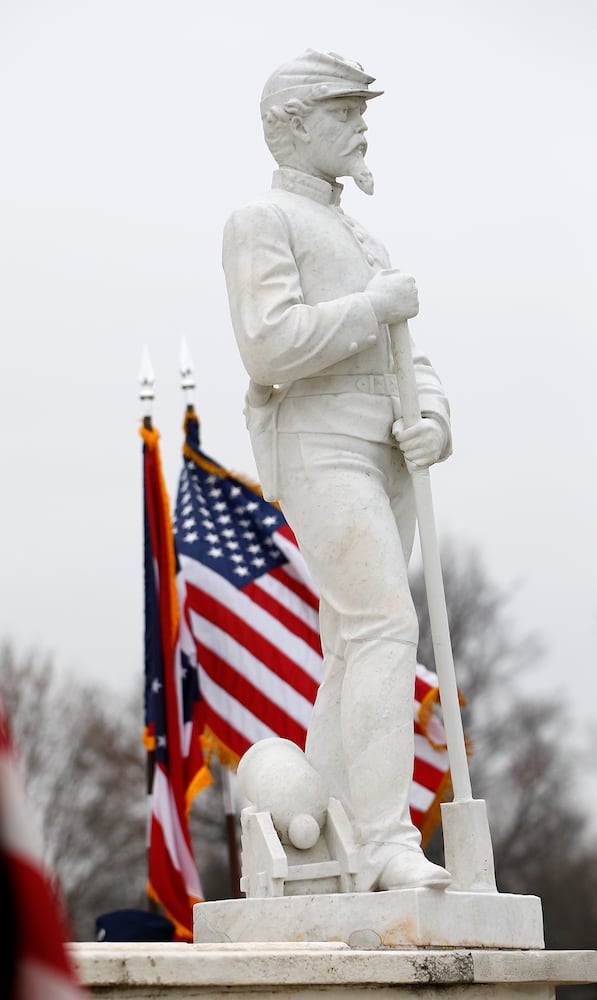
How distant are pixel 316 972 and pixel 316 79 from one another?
299cm

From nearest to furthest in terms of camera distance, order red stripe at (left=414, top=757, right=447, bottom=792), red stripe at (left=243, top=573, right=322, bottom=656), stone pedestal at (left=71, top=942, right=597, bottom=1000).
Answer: stone pedestal at (left=71, top=942, right=597, bottom=1000) → red stripe at (left=414, top=757, right=447, bottom=792) → red stripe at (left=243, top=573, right=322, bottom=656)

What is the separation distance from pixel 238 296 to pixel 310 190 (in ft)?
1.82

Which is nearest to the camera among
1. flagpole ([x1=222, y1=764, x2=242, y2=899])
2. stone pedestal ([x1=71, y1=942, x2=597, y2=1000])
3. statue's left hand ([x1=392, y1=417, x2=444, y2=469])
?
stone pedestal ([x1=71, y1=942, x2=597, y2=1000])

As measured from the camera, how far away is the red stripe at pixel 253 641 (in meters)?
10.1

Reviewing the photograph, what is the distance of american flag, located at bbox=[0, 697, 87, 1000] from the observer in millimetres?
850

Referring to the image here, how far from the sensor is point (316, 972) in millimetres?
4305

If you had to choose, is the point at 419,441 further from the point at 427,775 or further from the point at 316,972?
the point at 427,775

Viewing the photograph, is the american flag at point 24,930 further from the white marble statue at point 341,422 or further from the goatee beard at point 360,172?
the goatee beard at point 360,172

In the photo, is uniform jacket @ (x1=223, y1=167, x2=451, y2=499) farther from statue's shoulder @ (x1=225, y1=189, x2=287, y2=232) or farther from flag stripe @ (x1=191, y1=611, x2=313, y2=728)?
flag stripe @ (x1=191, y1=611, x2=313, y2=728)

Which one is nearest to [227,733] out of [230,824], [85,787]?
[230,824]

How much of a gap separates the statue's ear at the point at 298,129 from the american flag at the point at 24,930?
5046 millimetres

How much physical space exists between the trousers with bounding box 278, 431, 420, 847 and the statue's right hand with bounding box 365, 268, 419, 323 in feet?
1.42

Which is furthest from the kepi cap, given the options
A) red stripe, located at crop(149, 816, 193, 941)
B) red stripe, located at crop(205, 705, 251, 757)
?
red stripe, located at crop(149, 816, 193, 941)

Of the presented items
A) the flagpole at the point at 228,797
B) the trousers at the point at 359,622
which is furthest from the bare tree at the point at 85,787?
the trousers at the point at 359,622
